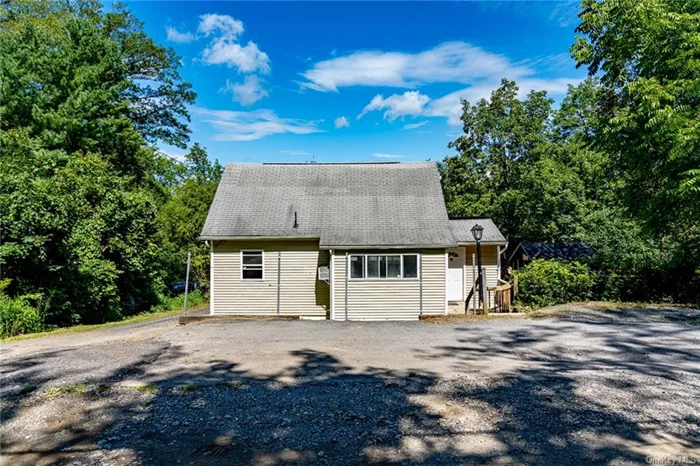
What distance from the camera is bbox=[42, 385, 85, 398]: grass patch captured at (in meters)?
4.66

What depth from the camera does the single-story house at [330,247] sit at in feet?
41.6

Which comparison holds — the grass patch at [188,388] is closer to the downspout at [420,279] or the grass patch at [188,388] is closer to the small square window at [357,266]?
the small square window at [357,266]

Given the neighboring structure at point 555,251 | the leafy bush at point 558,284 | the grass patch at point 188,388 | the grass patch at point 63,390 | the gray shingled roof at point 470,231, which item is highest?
the gray shingled roof at point 470,231

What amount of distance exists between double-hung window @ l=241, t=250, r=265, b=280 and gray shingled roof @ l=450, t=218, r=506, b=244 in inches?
299

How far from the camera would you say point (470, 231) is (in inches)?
670

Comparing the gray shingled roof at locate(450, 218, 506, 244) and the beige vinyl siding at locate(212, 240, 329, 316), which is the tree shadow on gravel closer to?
the beige vinyl siding at locate(212, 240, 329, 316)

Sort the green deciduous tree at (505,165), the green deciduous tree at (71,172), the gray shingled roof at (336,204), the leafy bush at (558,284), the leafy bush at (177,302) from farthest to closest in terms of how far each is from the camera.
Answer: the green deciduous tree at (505,165)
the leafy bush at (177,302)
the gray shingled roof at (336,204)
the leafy bush at (558,284)
the green deciduous tree at (71,172)

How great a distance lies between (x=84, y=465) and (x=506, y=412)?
3.74 metres

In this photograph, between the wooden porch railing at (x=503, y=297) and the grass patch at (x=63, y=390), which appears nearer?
the grass patch at (x=63, y=390)

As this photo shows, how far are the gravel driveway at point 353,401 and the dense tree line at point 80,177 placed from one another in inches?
171

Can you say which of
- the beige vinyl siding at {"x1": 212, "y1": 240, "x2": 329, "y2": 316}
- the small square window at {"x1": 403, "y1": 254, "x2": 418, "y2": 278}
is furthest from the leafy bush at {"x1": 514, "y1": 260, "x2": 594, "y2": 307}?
the beige vinyl siding at {"x1": 212, "y1": 240, "x2": 329, "y2": 316}

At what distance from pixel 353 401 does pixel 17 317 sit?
1023 centimetres

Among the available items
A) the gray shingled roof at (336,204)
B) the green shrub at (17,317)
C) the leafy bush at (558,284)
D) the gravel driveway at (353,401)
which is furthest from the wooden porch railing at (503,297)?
the green shrub at (17,317)

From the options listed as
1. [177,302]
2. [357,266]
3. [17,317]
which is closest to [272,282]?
[357,266]
